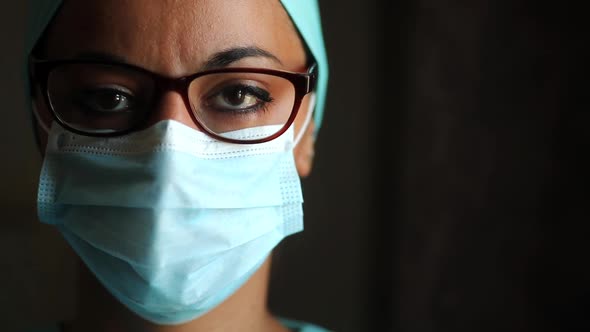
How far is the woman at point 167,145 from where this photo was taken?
0.79 meters

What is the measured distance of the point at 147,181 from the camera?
2.56ft

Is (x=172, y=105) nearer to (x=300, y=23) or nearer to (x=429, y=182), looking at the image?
(x=300, y=23)

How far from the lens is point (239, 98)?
885mm

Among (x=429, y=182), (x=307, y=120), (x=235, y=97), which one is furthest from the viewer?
(x=429, y=182)

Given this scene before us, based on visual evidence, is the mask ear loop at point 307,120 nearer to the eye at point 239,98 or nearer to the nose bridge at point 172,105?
the eye at point 239,98

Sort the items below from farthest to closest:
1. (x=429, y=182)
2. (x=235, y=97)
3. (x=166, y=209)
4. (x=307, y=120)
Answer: (x=429, y=182) < (x=307, y=120) < (x=235, y=97) < (x=166, y=209)

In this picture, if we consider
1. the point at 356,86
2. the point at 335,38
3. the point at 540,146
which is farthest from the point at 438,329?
the point at 335,38

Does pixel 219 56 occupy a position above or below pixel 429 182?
above

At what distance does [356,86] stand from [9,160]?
0.83m

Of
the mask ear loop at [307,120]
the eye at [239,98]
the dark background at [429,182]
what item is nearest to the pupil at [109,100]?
the eye at [239,98]

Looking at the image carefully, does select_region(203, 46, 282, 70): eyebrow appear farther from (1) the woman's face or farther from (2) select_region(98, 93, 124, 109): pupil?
(2) select_region(98, 93, 124, 109): pupil

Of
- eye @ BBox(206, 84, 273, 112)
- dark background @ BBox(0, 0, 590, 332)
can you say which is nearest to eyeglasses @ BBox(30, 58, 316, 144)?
eye @ BBox(206, 84, 273, 112)

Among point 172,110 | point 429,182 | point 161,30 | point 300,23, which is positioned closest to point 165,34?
point 161,30

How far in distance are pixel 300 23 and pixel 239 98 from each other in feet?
0.59
